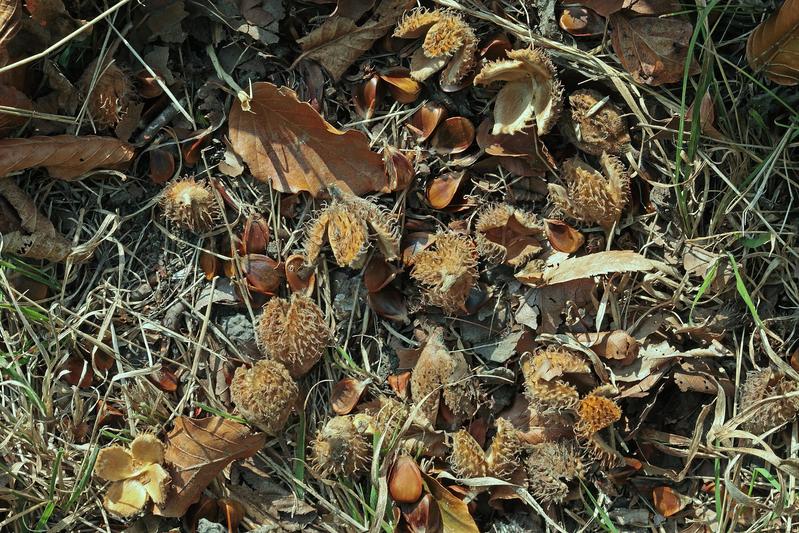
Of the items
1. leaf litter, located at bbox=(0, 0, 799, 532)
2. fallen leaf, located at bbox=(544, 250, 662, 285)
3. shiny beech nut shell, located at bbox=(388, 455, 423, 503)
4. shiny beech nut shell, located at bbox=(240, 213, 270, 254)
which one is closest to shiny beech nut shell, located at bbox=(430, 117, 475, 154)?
leaf litter, located at bbox=(0, 0, 799, 532)

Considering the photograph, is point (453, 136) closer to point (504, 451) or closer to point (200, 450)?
point (504, 451)

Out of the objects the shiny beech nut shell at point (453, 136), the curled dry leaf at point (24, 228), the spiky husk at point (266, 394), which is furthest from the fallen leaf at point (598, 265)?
the curled dry leaf at point (24, 228)

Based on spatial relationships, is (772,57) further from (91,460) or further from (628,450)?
(91,460)

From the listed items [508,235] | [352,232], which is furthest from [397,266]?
[508,235]

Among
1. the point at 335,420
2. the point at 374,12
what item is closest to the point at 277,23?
the point at 374,12

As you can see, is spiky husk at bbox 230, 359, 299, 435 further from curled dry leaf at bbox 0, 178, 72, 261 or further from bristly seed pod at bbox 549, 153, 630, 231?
bristly seed pod at bbox 549, 153, 630, 231
